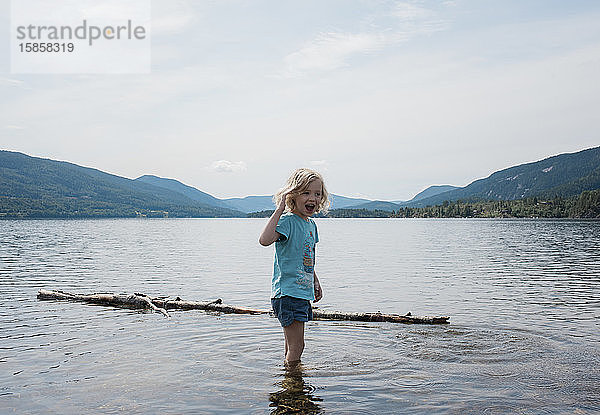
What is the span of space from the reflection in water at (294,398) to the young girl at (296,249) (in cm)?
97

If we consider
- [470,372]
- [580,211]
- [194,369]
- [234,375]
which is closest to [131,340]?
[194,369]

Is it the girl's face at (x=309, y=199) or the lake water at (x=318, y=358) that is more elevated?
the girl's face at (x=309, y=199)

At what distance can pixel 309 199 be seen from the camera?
807 centimetres

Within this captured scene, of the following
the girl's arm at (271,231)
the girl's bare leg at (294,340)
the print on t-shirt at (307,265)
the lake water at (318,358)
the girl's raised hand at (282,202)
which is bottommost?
the lake water at (318,358)

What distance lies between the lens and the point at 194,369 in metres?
9.55

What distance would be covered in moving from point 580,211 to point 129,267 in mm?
197670

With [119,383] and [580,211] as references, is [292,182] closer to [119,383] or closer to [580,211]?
[119,383]

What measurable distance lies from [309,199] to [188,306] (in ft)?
31.3

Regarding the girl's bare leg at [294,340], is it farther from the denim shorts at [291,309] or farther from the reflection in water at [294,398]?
the reflection in water at [294,398]

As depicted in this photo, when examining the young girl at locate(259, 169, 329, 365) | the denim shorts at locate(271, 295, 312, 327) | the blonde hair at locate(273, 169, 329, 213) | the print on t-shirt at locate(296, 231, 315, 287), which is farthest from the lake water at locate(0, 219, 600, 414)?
the blonde hair at locate(273, 169, 329, 213)

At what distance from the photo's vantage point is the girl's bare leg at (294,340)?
829 cm

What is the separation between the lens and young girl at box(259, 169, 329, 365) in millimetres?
7945

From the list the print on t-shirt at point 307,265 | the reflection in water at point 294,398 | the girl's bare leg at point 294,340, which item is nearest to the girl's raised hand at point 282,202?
the print on t-shirt at point 307,265

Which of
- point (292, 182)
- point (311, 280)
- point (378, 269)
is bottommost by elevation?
point (378, 269)
